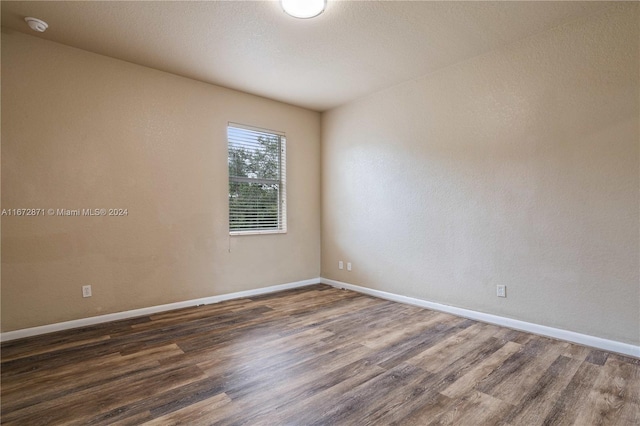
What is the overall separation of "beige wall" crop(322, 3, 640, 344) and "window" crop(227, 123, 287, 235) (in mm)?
1240

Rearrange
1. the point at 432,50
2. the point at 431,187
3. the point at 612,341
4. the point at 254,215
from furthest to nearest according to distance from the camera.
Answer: the point at 254,215, the point at 431,187, the point at 432,50, the point at 612,341

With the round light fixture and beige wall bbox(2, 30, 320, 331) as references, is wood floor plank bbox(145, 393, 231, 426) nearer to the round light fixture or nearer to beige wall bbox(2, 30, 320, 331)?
beige wall bbox(2, 30, 320, 331)

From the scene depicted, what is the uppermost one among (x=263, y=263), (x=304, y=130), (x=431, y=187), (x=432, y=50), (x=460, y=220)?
(x=432, y=50)

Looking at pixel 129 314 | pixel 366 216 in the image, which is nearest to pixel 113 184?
pixel 129 314

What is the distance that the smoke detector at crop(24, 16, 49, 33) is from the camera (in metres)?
2.62

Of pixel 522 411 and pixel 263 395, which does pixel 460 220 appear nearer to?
pixel 522 411

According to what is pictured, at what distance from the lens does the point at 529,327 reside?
2.99m

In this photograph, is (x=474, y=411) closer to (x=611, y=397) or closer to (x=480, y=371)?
(x=480, y=371)

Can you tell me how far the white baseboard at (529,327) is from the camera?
253 centimetres

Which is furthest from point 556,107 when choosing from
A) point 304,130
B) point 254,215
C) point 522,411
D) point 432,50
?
point 254,215

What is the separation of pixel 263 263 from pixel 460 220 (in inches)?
101

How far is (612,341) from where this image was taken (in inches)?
101

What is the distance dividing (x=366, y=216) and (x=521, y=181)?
1920 millimetres

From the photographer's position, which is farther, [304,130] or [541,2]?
[304,130]
